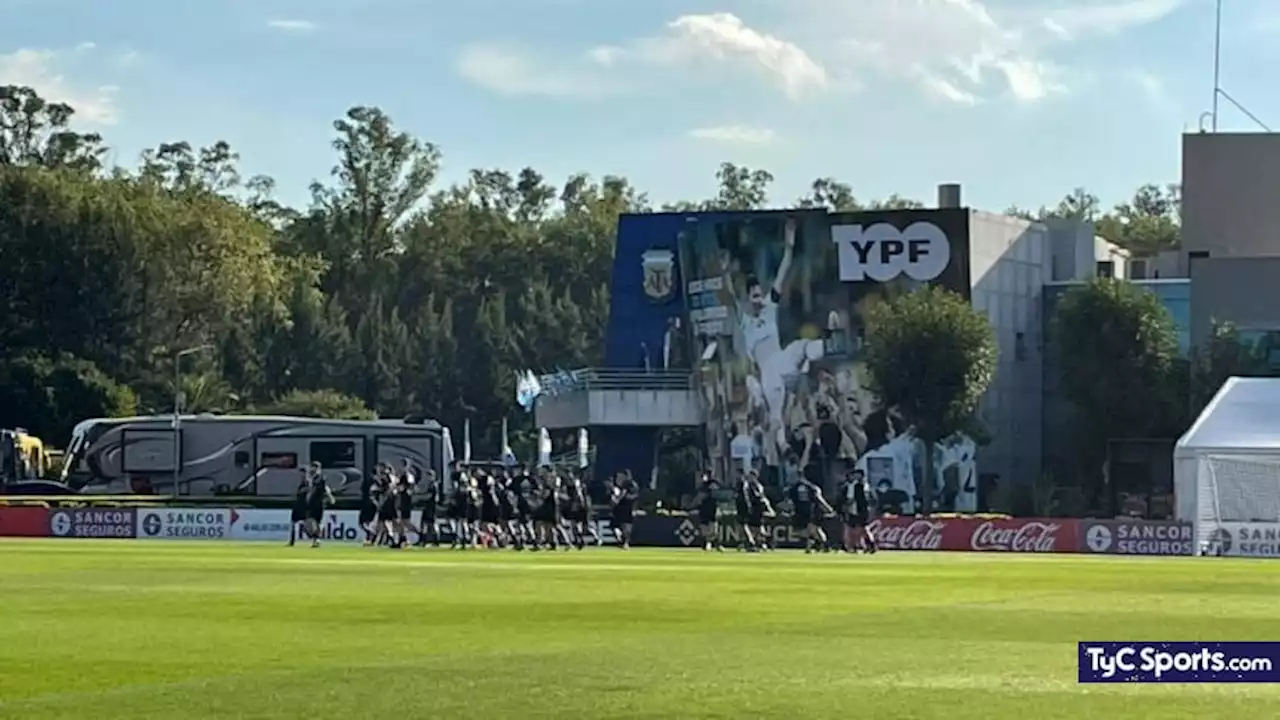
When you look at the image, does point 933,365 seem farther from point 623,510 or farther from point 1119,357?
point 623,510

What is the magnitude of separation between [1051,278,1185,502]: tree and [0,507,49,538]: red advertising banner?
38.1 metres

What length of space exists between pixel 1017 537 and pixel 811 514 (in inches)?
310

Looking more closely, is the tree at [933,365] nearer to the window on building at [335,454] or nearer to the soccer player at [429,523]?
the window on building at [335,454]

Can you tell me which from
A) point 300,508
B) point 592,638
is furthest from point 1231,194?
point 592,638

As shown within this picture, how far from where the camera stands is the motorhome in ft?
243

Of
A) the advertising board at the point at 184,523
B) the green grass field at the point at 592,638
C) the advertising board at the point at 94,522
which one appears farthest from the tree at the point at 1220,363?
the green grass field at the point at 592,638

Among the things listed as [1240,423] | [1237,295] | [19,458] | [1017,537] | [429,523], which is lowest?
[1017,537]

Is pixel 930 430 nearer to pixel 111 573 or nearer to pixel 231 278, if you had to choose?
pixel 231 278

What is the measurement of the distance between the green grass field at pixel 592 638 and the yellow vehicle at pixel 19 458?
4743 centimetres

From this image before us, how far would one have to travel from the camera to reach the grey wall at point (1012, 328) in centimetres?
8675

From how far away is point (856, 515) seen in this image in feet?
A: 168

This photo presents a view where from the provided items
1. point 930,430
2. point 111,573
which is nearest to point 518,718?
point 111,573

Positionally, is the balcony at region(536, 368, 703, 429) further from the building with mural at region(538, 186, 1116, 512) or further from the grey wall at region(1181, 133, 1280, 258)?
the grey wall at region(1181, 133, 1280, 258)

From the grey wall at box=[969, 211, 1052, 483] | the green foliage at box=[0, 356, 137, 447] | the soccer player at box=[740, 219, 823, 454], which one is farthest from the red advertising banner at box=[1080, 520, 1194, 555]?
the green foliage at box=[0, 356, 137, 447]
